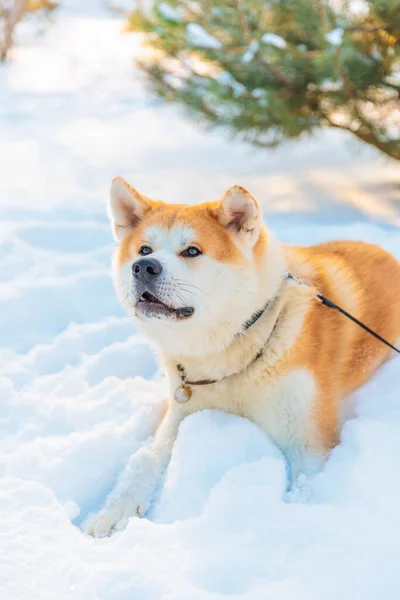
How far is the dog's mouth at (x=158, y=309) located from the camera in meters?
2.15

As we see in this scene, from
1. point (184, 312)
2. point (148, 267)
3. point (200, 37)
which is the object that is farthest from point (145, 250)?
point (200, 37)

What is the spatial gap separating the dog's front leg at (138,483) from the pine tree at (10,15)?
9728mm

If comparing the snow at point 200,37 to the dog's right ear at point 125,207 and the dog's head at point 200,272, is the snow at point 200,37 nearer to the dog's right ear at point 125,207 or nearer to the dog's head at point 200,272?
the dog's right ear at point 125,207

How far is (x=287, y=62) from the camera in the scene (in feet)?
15.9

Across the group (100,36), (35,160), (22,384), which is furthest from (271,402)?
(100,36)

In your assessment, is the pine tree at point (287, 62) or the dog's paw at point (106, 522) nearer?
the dog's paw at point (106, 522)

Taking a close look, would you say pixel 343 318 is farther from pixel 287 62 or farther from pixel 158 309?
pixel 287 62

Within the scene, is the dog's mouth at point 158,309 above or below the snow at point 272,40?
below

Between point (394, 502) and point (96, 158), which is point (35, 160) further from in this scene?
point (394, 502)

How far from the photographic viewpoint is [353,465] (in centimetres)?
201

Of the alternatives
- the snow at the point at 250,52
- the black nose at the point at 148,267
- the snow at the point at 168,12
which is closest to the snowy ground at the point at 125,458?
the black nose at the point at 148,267

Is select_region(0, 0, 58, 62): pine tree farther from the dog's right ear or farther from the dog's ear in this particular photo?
the dog's ear

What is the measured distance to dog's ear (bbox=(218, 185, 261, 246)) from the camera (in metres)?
2.21

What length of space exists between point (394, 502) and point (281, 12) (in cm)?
428
